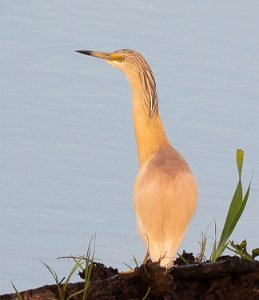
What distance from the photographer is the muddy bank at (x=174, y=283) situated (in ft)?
17.7

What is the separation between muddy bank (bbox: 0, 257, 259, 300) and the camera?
540cm

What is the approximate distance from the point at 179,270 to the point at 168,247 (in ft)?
2.41

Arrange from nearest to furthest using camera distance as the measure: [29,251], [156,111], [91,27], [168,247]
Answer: [168,247], [156,111], [29,251], [91,27]

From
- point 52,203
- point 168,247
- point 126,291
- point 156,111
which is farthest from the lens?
point 52,203

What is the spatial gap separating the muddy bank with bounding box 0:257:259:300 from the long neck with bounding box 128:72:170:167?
3.91 ft

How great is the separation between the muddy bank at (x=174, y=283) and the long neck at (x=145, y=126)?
3.91ft

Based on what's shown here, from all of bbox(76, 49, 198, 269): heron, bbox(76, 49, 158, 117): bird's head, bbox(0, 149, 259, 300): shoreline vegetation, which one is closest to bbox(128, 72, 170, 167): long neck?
bbox(76, 49, 158, 117): bird's head

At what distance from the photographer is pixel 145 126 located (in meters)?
6.99

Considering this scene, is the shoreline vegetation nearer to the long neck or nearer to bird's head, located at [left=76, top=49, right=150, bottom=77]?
the long neck

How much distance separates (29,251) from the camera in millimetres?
7902

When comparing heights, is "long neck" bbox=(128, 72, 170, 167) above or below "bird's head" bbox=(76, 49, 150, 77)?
below

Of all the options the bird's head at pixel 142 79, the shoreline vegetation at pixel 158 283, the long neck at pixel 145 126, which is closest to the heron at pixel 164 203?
A: the long neck at pixel 145 126

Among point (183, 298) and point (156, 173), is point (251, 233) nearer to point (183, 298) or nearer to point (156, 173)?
point (156, 173)

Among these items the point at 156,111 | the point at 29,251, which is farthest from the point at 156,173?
the point at 29,251
